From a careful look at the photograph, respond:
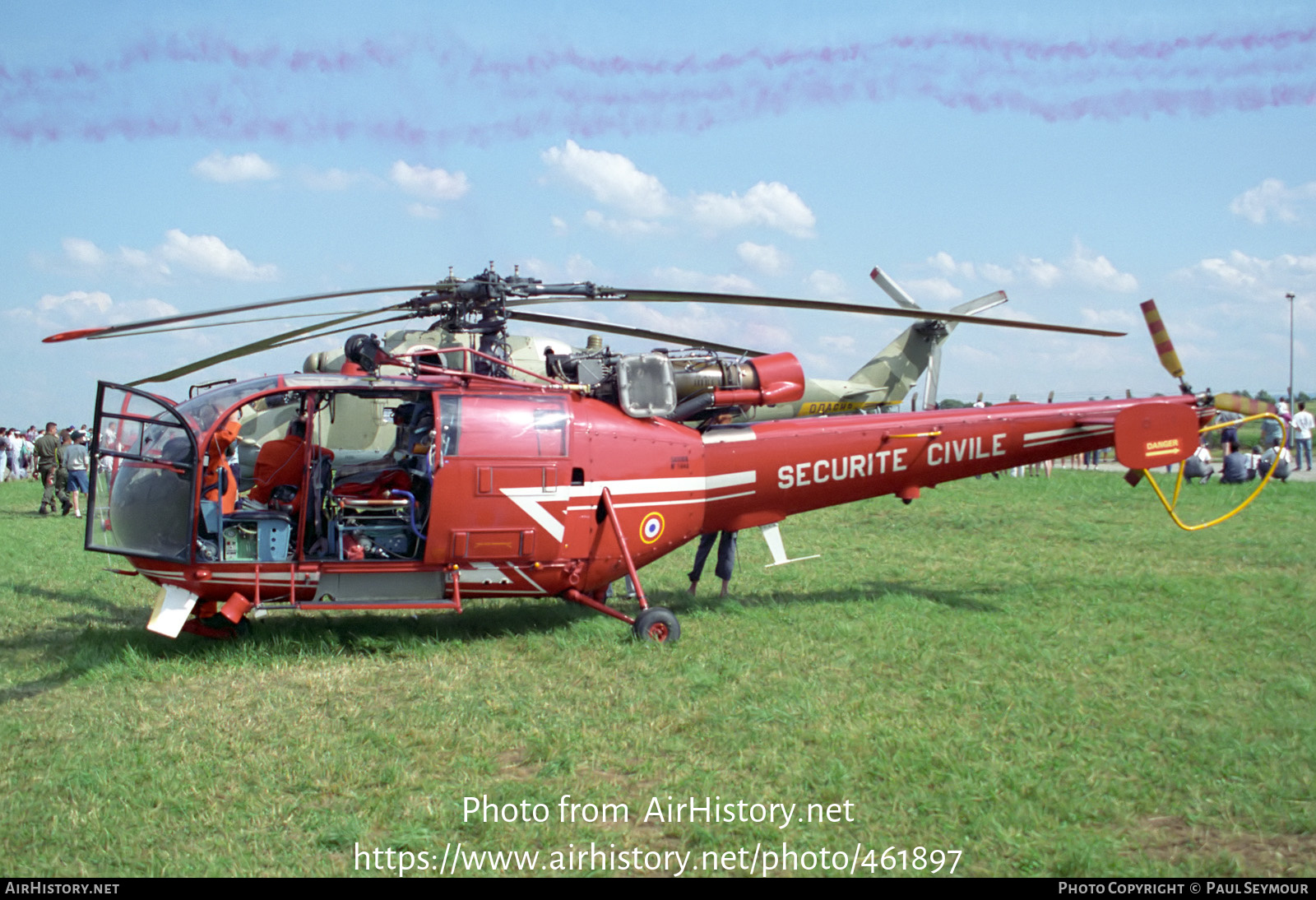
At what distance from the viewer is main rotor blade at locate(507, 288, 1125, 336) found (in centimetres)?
734

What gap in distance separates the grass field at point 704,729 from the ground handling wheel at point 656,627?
0.41 ft

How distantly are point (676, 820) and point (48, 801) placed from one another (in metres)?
3.11

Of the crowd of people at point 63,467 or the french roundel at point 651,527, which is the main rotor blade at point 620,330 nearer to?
the french roundel at point 651,527

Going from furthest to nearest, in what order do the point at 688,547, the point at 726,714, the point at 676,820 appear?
the point at 688,547
the point at 726,714
the point at 676,820

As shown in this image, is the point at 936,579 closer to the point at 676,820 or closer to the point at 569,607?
the point at 569,607

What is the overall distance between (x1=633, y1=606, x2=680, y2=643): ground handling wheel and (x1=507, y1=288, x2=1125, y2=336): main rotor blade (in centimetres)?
248

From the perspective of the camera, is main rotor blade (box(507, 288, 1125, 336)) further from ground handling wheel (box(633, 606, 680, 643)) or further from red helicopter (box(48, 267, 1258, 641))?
ground handling wheel (box(633, 606, 680, 643))

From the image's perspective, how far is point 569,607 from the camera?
911 centimetres

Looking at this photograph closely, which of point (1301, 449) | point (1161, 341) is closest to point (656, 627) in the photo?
point (1161, 341)

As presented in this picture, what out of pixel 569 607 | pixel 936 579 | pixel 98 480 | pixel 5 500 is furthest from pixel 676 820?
pixel 5 500

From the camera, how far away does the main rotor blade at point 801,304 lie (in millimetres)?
7344

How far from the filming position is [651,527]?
8.19 m

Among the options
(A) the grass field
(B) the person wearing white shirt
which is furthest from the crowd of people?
(B) the person wearing white shirt

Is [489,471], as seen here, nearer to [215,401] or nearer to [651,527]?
[651,527]
